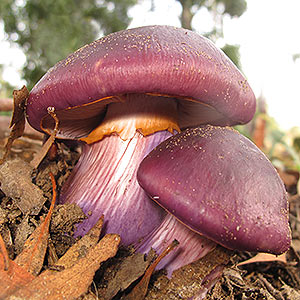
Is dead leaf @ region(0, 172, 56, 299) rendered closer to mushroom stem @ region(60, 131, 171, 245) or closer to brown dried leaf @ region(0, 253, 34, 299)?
brown dried leaf @ region(0, 253, 34, 299)

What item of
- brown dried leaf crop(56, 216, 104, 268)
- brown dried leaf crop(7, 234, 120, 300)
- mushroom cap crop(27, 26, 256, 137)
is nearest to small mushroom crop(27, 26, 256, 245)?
mushroom cap crop(27, 26, 256, 137)

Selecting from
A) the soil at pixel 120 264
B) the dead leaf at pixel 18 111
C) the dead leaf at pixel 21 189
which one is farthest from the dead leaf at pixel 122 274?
the dead leaf at pixel 18 111

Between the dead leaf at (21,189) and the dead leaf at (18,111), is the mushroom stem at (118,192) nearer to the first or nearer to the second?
the dead leaf at (21,189)

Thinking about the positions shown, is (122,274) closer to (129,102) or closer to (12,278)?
(12,278)

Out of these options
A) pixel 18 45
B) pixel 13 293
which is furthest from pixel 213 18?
pixel 13 293

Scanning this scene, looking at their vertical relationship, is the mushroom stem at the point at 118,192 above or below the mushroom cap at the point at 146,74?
below

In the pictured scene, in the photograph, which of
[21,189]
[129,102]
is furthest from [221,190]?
[21,189]
